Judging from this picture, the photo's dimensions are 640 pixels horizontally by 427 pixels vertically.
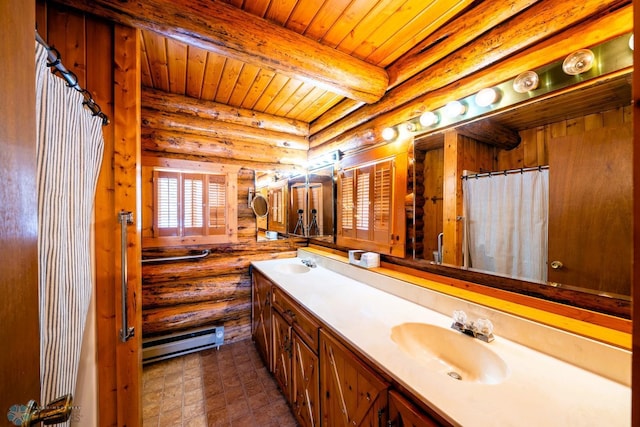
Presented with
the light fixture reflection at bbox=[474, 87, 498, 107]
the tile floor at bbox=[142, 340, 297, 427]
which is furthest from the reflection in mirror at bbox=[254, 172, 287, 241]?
the light fixture reflection at bbox=[474, 87, 498, 107]

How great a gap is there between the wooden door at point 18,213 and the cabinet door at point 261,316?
1.85m

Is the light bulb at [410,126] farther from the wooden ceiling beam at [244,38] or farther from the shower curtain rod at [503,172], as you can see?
the shower curtain rod at [503,172]

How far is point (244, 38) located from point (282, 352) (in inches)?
92.3

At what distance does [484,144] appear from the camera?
1.47m

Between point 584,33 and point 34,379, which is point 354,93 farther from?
point 34,379

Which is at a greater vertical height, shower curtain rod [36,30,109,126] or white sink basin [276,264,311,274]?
shower curtain rod [36,30,109,126]

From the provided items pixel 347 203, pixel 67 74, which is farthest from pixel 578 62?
pixel 67 74

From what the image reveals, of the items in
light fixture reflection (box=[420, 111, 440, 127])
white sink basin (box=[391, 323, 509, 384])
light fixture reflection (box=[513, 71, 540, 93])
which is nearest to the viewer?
white sink basin (box=[391, 323, 509, 384])

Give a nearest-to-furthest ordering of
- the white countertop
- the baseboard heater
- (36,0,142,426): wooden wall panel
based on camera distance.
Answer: the white countertop → (36,0,142,426): wooden wall panel → the baseboard heater

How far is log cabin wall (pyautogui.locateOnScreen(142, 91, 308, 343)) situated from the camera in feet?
8.47

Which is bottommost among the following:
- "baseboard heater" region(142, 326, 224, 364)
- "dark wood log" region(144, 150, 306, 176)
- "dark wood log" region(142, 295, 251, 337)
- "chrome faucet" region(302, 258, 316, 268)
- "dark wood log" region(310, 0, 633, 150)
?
"baseboard heater" region(142, 326, 224, 364)

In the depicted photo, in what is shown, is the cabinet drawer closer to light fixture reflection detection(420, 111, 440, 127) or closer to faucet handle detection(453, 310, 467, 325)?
faucet handle detection(453, 310, 467, 325)

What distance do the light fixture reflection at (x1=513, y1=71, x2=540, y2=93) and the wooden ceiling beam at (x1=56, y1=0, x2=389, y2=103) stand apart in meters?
0.95

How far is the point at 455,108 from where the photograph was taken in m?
1.54
